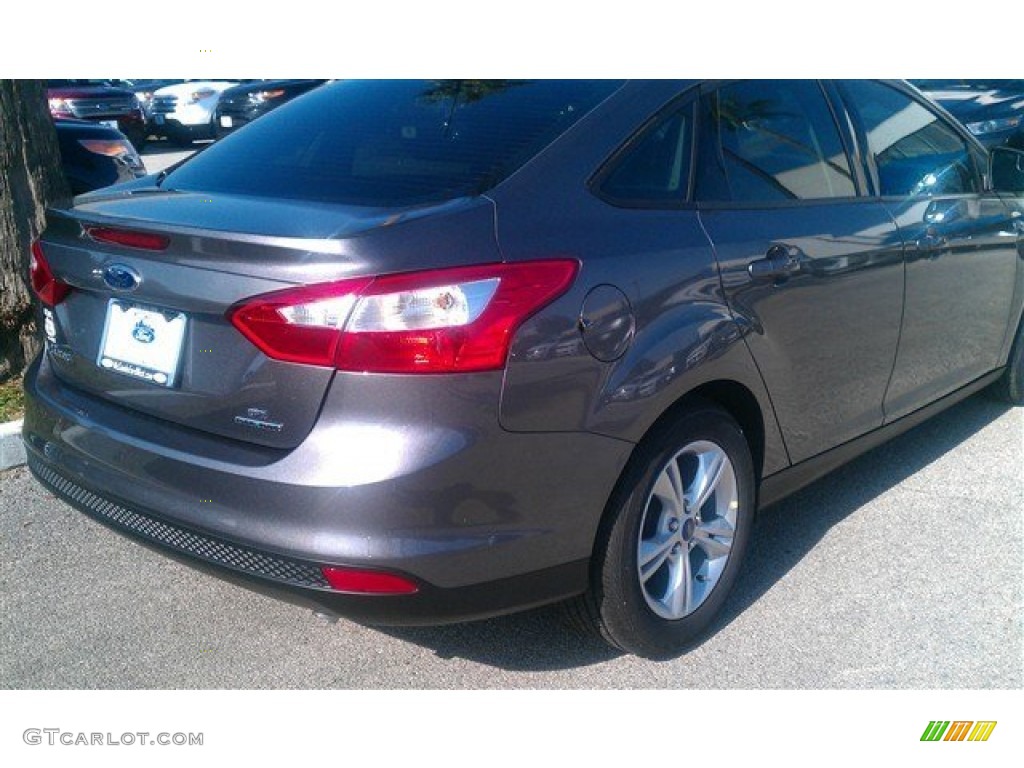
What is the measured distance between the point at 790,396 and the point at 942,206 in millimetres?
1279

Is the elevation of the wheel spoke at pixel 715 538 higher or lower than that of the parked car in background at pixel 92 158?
lower

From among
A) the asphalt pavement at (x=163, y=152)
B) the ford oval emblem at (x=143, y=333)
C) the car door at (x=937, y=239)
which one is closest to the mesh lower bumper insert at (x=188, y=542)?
the ford oval emblem at (x=143, y=333)

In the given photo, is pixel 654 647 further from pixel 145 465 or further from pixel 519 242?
pixel 145 465

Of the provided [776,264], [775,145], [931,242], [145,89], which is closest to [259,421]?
[776,264]

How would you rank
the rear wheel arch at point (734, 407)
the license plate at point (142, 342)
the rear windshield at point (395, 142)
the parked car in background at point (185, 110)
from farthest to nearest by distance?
the parked car in background at point (185, 110)
the rear wheel arch at point (734, 407)
the rear windshield at point (395, 142)
the license plate at point (142, 342)

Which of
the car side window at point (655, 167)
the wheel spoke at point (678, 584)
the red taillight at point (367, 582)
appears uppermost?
the car side window at point (655, 167)

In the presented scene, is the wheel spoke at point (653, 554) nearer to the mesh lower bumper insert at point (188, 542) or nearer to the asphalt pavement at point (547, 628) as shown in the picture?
the asphalt pavement at point (547, 628)

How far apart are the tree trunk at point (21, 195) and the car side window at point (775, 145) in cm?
336

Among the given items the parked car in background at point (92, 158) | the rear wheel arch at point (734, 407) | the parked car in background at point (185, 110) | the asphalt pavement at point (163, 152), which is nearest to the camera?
the rear wheel arch at point (734, 407)

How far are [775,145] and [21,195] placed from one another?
355cm

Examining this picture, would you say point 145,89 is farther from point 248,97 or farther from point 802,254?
point 802,254

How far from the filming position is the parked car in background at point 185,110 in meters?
18.9

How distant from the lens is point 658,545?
2.96 meters

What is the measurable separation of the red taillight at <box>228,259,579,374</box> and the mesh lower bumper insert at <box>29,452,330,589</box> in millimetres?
466
